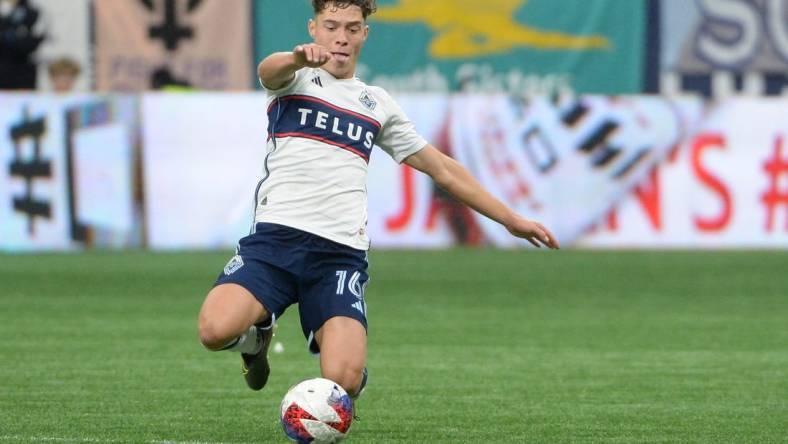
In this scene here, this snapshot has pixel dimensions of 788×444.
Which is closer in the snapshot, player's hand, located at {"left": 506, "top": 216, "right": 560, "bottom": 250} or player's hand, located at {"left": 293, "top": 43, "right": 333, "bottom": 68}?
player's hand, located at {"left": 293, "top": 43, "right": 333, "bottom": 68}

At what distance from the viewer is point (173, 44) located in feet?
75.2

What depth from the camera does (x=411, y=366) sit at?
10125 millimetres

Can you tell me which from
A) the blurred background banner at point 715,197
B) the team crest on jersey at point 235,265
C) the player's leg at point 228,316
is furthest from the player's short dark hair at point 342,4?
the blurred background banner at point 715,197

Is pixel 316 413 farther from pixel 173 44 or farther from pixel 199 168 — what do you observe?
pixel 173 44

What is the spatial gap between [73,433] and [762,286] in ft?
32.9

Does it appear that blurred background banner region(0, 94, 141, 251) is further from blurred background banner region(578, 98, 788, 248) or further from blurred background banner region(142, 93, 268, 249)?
blurred background banner region(578, 98, 788, 248)

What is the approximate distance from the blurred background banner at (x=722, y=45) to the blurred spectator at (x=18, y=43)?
29.0ft

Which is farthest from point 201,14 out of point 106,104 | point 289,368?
point 289,368

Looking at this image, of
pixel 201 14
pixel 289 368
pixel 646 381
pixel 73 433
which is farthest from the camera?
pixel 201 14

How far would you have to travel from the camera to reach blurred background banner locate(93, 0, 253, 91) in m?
22.7

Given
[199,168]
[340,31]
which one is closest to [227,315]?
[340,31]

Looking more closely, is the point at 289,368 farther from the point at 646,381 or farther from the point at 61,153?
the point at 61,153

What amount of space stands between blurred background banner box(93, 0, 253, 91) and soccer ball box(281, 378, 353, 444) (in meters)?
16.5

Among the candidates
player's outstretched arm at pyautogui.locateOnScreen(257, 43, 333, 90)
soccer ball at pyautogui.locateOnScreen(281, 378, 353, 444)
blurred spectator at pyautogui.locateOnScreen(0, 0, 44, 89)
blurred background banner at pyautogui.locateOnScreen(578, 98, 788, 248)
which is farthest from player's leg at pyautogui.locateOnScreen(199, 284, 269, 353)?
blurred spectator at pyautogui.locateOnScreen(0, 0, 44, 89)
